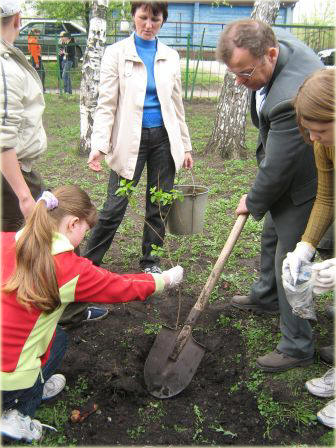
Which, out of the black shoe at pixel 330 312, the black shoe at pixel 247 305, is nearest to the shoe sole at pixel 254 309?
the black shoe at pixel 247 305

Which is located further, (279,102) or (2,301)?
(279,102)

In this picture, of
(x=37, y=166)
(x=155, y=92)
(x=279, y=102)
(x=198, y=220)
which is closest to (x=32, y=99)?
(x=155, y=92)

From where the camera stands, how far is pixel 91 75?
6.86 meters

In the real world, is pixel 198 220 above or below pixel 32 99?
below

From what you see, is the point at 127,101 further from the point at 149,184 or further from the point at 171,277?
the point at 171,277

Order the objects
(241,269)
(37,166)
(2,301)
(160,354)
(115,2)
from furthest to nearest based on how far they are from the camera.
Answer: (115,2) < (37,166) < (241,269) < (160,354) < (2,301)

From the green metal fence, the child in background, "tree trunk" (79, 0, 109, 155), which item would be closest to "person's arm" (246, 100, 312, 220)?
"tree trunk" (79, 0, 109, 155)

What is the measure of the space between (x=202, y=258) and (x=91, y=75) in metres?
4.02

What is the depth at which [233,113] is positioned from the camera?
268 inches

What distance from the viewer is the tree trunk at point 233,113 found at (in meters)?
6.56

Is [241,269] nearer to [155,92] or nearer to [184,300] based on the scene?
[184,300]

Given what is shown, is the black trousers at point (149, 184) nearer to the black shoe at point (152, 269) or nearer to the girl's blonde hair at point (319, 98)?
the black shoe at point (152, 269)

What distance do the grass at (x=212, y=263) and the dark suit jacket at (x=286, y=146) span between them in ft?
2.82

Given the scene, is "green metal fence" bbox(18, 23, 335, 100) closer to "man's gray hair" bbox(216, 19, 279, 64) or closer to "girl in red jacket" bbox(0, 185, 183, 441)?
"man's gray hair" bbox(216, 19, 279, 64)
